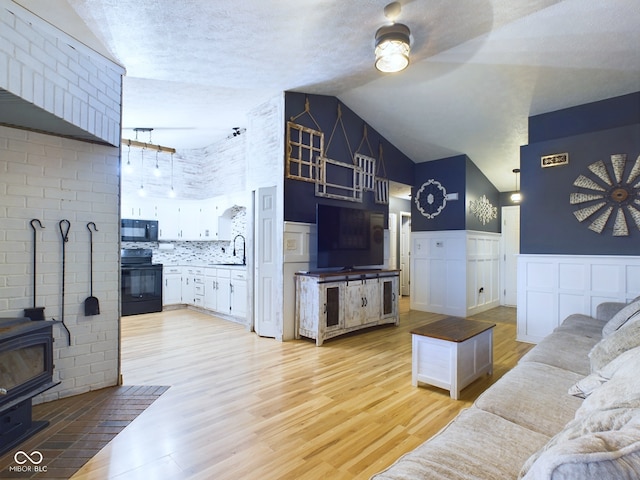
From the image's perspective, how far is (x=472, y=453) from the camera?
123 centimetres

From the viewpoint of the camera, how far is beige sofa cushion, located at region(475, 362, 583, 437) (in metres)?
1.48

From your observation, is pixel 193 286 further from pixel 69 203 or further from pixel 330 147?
pixel 69 203

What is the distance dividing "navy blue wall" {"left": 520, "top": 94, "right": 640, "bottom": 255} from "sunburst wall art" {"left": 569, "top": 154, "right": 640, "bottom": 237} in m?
0.04

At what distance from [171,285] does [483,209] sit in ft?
19.5

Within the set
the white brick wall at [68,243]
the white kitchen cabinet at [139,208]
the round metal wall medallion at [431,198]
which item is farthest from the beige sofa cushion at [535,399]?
the white kitchen cabinet at [139,208]

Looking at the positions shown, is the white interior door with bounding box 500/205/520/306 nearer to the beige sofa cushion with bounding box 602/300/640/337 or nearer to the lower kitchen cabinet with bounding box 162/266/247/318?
the beige sofa cushion with bounding box 602/300/640/337

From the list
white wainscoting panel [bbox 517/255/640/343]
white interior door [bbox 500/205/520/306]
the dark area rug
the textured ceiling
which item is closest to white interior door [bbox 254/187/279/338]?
the textured ceiling

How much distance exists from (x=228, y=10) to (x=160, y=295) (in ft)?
16.0

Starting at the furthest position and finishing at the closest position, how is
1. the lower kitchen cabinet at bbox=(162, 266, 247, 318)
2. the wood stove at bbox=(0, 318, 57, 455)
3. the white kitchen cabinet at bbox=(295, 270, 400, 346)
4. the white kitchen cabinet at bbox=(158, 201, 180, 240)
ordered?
the white kitchen cabinet at bbox=(158, 201, 180, 240) → the lower kitchen cabinet at bbox=(162, 266, 247, 318) → the white kitchen cabinet at bbox=(295, 270, 400, 346) → the wood stove at bbox=(0, 318, 57, 455)

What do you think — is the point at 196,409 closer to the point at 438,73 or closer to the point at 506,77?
the point at 438,73

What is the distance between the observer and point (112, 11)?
246cm

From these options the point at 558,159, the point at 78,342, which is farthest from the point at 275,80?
the point at 558,159

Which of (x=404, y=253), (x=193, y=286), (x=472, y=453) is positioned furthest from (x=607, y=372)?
(x=404, y=253)

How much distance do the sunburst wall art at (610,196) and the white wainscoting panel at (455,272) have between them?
1907mm
